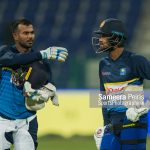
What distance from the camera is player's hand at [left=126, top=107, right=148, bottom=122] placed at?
6988mm

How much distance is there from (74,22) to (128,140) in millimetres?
14922

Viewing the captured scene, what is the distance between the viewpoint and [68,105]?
15242mm

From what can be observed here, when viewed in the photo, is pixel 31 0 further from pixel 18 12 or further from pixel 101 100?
pixel 101 100

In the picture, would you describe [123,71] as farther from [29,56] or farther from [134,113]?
[29,56]

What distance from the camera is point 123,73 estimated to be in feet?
23.8

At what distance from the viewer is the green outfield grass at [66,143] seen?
1302 cm

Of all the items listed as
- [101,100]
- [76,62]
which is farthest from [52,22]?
[101,100]

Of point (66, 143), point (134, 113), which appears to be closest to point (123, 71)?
point (134, 113)

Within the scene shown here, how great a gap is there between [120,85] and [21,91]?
1.07 metres

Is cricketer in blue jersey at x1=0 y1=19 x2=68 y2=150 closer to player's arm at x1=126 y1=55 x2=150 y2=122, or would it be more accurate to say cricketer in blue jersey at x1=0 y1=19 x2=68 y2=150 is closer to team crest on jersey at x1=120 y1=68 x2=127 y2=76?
team crest on jersey at x1=120 y1=68 x2=127 y2=76

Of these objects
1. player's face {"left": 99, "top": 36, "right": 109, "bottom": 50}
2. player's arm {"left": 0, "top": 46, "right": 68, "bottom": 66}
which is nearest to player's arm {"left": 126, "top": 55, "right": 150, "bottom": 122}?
player's face {"left": 99, "top": 36, "right": 109, "bottom": 50}

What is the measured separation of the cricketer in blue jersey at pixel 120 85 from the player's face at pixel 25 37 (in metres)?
0.72

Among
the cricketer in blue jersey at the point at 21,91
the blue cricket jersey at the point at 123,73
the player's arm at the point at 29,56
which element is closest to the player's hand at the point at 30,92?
the cricketer in blue jersey at the point at 21,91

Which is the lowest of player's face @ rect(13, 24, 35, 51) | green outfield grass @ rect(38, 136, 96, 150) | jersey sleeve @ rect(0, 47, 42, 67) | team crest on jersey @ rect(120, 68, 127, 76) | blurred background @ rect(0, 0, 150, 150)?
green outfield grass @ rect(38, 136, 96, 150)
